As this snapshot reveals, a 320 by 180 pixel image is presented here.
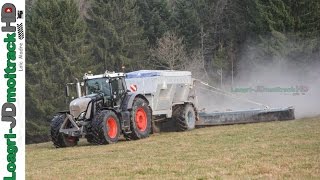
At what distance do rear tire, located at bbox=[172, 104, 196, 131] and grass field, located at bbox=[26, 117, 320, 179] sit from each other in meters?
4.11

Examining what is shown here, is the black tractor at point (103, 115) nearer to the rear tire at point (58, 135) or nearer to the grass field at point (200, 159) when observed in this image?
the rear tire at point (58, 135)

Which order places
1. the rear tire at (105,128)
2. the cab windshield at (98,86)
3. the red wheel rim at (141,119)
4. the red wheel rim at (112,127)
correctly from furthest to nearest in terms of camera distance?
the red wheel rim at (141,119), the cab windshield at (98,86), the red wheel rim at (112,127), the rear tire at (105,128)

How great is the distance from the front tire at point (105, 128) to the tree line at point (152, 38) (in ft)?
85.5

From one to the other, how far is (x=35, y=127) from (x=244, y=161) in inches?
1300

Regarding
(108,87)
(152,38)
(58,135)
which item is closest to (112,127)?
(108,87)

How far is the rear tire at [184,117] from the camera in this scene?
2003cm

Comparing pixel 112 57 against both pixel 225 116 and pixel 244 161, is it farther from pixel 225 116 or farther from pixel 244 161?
pixel 244 161

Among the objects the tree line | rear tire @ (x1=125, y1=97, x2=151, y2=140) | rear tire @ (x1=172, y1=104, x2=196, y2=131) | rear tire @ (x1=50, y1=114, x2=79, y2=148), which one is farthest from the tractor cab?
the tree line

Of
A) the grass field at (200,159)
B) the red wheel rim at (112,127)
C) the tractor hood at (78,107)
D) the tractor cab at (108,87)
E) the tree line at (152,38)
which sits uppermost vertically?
the tree line at (152,38)

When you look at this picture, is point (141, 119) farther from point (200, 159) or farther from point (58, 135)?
point (200, 159)

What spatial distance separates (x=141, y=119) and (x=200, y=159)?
694 centimetres

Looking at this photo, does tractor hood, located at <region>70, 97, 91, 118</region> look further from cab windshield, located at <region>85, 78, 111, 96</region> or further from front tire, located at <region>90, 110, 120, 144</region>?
cab windshield, located at <region>85, 78, 111, 96</region>

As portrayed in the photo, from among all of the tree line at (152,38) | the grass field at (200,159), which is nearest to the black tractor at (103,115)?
the grass field at (200,159)

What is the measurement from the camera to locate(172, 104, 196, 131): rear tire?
65.7ft
